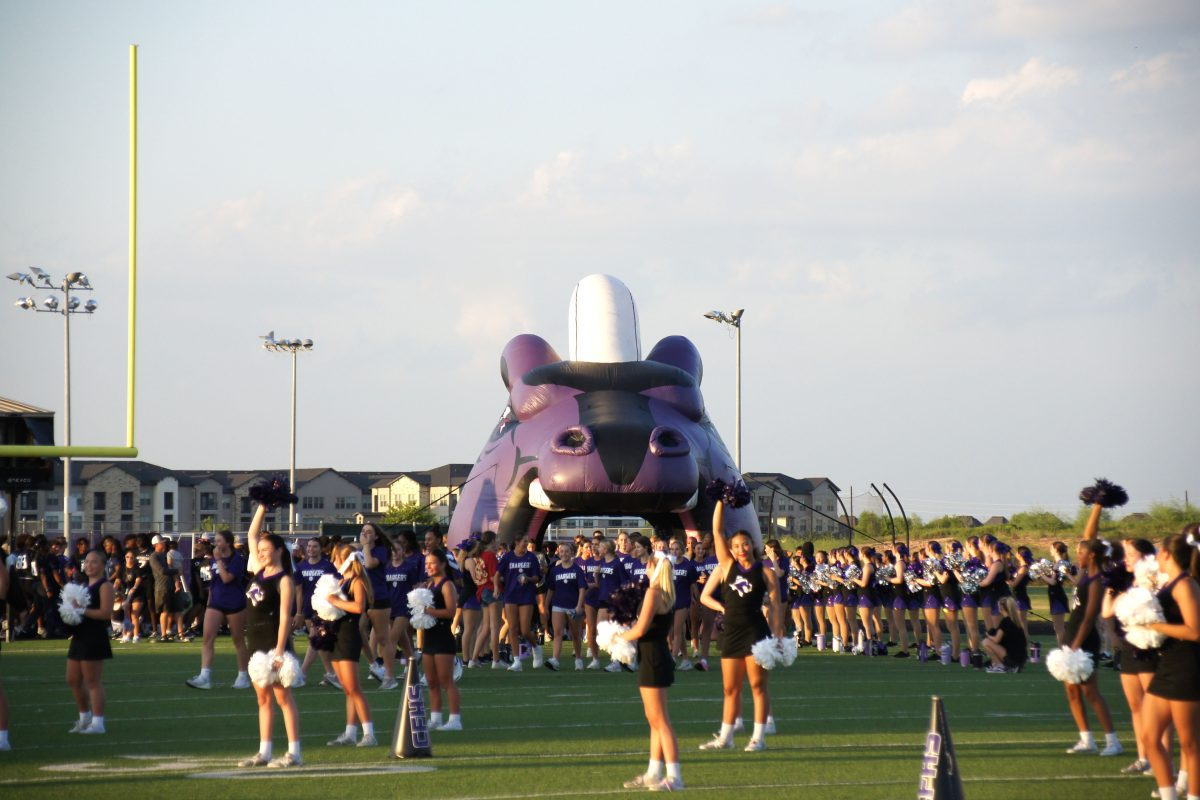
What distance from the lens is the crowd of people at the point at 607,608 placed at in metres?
9.70

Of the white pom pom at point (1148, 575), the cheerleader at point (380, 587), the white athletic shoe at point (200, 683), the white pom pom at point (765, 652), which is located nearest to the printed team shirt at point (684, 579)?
the cheerleader at point (380, 587)

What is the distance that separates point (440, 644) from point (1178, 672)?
5817 mm

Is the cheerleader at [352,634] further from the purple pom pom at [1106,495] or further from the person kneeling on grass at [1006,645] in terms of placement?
the person kneeling on grass at [1006,645]

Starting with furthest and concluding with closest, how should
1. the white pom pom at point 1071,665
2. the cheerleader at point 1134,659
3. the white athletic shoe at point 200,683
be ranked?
the white athletic shoe at point 200,683
the white pom pom at point 1071,665
the cheerleader at point 1134,659

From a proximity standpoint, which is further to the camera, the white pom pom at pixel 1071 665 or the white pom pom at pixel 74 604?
the white pom pom at pixel 74 604

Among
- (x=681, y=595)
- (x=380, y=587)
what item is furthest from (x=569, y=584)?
(x=380, y=587)

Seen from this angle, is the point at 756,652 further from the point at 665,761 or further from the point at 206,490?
the point at 206,490

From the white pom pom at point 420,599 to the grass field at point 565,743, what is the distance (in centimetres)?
106

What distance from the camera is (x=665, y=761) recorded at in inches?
377

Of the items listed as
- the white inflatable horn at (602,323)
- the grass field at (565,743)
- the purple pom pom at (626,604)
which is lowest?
the grass field at (565,743)

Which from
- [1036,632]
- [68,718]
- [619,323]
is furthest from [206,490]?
[68,718]

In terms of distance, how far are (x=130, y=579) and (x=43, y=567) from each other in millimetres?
2060

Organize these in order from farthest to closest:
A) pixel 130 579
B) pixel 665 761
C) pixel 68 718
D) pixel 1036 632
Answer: pixel 1036 632 < pixel 130 579 < pixel 68 718 < pixel 665 761

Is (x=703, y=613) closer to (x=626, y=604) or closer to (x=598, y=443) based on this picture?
(x=598, y=443)
